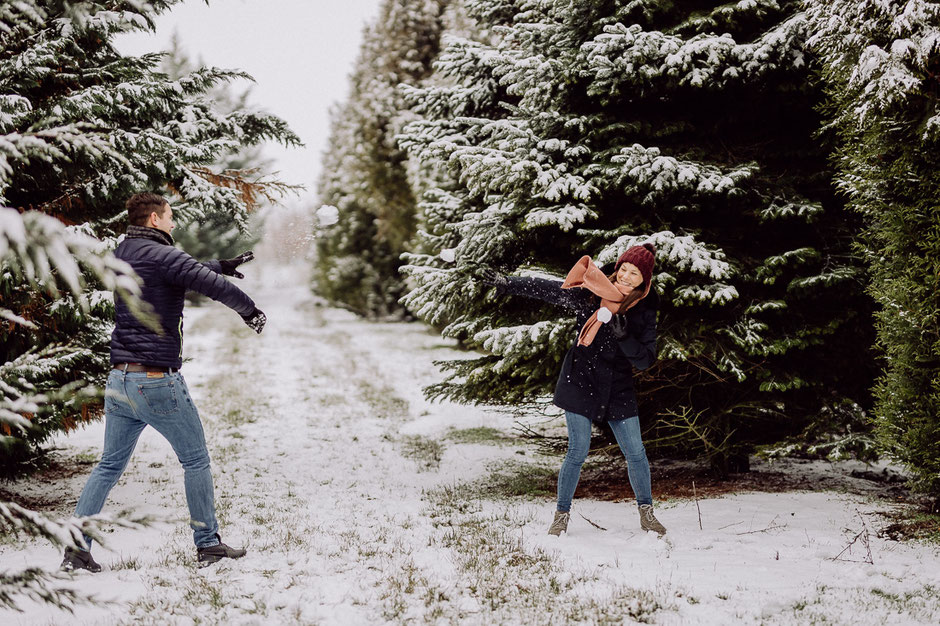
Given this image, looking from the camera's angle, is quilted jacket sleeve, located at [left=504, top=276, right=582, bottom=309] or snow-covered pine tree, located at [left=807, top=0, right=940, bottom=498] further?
quilted jacket sleeve, located at [left=504, top=276, right=582, bottom=309]

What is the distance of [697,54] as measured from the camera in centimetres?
544

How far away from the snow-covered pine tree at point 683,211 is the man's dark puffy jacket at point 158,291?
176cm

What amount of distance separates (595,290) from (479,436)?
16.7 ft

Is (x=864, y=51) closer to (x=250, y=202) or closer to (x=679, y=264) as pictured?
(x=679, y=264)

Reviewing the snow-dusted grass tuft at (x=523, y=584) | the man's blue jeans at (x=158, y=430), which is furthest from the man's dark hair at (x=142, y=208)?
the snow-dusted grass tuft at (x=523, y=584)

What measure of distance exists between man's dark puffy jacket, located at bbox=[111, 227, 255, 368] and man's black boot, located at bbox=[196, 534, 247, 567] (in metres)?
1.19

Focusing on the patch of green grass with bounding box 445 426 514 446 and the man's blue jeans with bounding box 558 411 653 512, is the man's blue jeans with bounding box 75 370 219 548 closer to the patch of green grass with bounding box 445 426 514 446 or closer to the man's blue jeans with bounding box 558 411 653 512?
the man's blue jeans with bounding box 558 411 653 512

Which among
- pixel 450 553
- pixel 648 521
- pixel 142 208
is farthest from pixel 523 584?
pixel 142 208

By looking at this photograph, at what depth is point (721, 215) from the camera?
A: 5828 mm

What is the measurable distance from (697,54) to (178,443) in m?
5.02

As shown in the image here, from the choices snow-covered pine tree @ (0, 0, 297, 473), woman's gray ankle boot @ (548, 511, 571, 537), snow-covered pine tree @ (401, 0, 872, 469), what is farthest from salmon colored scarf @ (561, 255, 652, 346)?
snow-covered pine tree @ (0, 0, 297, 473)

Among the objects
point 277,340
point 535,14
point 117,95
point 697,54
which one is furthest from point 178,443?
point 277,340

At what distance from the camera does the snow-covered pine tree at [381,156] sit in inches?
902

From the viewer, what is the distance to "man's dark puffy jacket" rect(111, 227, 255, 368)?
377 cm
